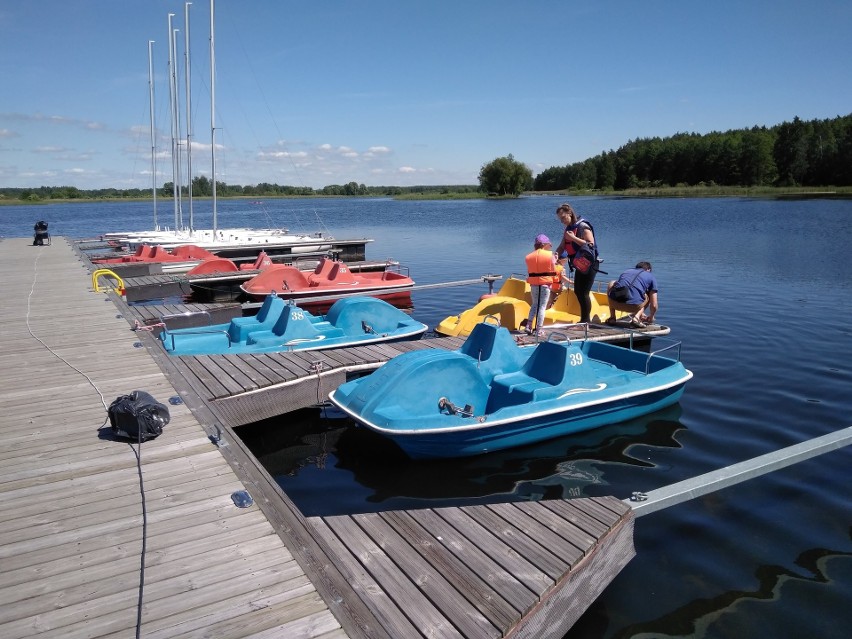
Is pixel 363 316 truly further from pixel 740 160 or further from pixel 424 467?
pixel 740 160

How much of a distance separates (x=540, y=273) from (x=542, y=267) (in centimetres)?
10

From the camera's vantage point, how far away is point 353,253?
27.7 metres

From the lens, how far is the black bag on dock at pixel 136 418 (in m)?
5.19

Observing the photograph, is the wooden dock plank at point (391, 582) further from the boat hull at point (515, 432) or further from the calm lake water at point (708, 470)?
the boat hull at point (515, 432)

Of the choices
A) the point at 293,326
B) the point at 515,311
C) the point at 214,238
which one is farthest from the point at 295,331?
the point at 214,238

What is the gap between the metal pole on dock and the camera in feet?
16.2

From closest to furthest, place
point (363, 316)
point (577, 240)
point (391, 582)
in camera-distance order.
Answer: point (391, 582), point (577, 240), point (363, 316)

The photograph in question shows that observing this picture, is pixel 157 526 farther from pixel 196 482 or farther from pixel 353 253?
pixel 353 253

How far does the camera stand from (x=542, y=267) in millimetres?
9828

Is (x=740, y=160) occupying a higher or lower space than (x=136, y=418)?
higher

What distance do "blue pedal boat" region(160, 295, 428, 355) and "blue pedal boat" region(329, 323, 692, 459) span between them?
107 inches

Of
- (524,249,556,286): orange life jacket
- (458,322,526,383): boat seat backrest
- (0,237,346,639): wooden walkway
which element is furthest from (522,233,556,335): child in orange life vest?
(0,237,346,639): wooden walkway

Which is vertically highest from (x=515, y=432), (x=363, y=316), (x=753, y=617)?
(x=363, y=316)

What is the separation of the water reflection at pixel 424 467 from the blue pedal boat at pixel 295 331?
1.78m
